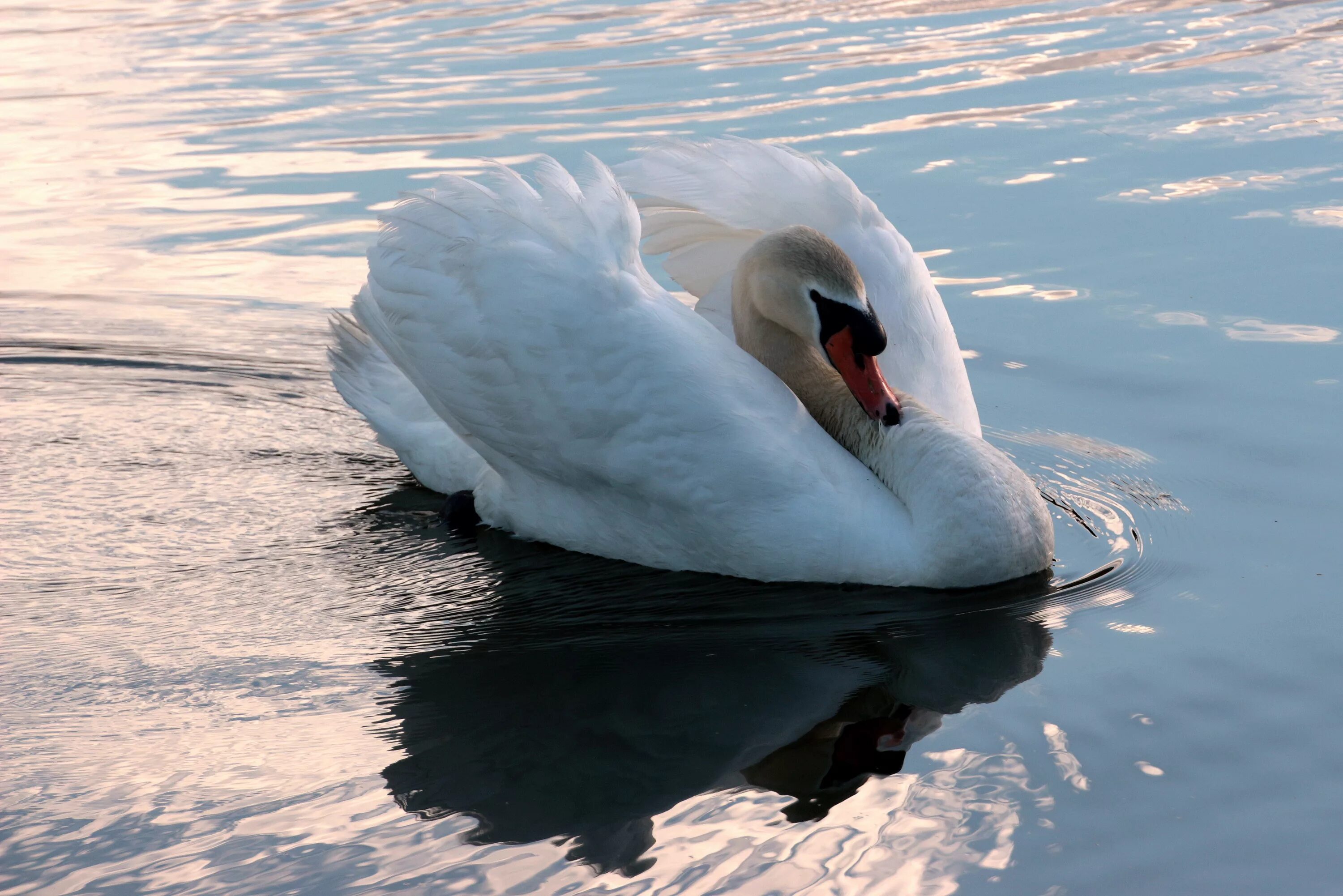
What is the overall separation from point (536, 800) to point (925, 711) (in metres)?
1.16

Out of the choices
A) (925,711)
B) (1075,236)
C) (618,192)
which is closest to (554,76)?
(1075,236)

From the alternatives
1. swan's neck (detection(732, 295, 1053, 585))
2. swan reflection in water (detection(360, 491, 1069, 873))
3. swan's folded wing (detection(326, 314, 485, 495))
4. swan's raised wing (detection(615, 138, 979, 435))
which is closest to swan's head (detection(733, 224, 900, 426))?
swan's neck (detection(732, 295, 1053, 585))

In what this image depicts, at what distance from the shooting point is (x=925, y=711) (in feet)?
15.3

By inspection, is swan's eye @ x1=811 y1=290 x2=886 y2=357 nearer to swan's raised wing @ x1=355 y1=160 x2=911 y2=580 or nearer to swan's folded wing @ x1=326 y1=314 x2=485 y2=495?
swan's raised wing @ x1=355 y1=160 x2=911 y2=580

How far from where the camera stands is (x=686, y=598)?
554 centimetres

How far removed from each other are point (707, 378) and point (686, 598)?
0.73m

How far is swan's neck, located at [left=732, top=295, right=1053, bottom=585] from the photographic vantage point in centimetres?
540

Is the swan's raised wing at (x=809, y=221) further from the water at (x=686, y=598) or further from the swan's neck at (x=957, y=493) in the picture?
the water at (x=686, y=598)

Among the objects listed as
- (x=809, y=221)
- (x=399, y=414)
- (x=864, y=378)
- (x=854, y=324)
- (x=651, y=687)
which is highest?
(x=809, y=221)

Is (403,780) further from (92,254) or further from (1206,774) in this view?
(92,254)

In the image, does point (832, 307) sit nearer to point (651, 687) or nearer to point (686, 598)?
point (686, 598)

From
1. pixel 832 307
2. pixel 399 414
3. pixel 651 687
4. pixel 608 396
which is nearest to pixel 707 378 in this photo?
pixel 608 396

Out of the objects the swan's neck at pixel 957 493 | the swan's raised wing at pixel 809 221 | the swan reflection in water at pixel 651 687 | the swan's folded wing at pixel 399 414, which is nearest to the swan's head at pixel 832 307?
the swan's neck at pixel 957 493

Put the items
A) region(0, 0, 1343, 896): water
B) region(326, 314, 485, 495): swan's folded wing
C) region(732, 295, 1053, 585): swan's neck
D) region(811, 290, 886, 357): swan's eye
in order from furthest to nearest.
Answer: region(326, 314, 485, 495): swan's folded wing, region(811, 290, 886, 357): swan's eye, region(732, 295, 1053, 585): swan's neck, region(0, 0, 1343, 896): water
